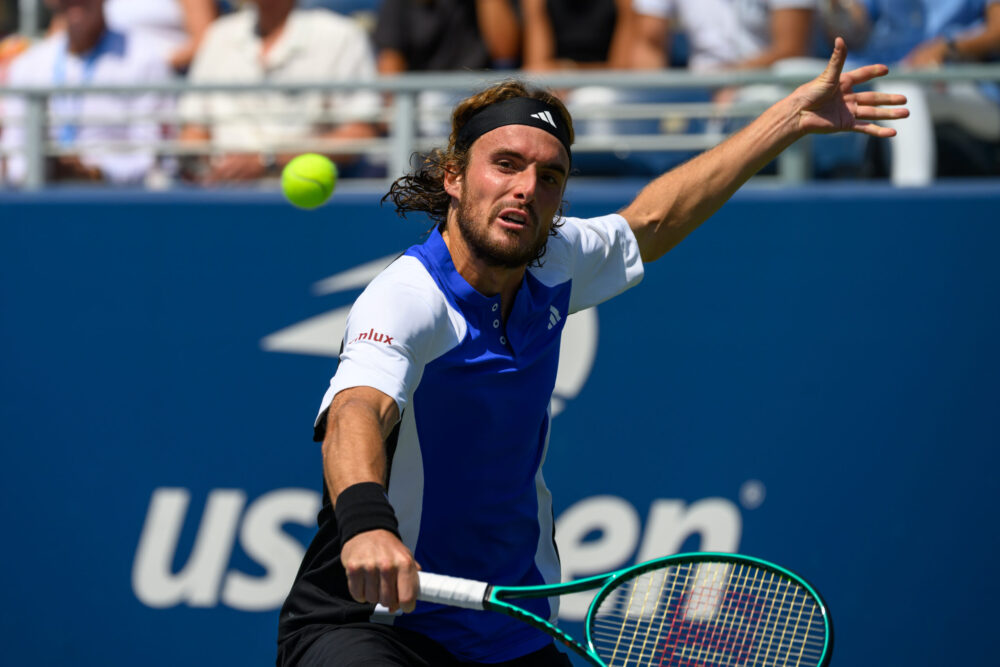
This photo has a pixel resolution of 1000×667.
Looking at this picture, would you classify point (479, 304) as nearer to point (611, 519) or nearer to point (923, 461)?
point (611, 519)

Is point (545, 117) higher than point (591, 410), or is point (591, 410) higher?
point (545, 117)

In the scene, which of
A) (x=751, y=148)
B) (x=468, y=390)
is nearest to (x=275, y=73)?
(x=751, y=148)

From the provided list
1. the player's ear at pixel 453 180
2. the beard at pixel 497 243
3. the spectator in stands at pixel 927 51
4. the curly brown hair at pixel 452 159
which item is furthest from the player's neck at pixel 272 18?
the beard at pixel 497 243

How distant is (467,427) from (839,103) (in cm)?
137

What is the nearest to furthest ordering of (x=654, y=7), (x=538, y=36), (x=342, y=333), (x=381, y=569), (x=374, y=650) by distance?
(x=381, y=569)
(x=374, y=650)
(x=342, y=333)
(x=654, y=7)
(x=538, y=36)

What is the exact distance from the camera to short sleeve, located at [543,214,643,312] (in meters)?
3.05

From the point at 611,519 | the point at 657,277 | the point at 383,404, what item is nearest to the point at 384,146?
the point at 657,277

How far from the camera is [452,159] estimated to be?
2.93m

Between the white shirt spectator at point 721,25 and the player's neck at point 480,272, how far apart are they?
2994 mm

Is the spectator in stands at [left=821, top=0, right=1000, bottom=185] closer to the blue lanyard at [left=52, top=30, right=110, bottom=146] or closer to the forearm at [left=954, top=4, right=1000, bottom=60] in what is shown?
the forearm at [left=954, top=4, right=1000, bottom=60]

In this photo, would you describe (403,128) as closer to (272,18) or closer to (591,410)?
(272,18)

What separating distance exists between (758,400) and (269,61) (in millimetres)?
2840

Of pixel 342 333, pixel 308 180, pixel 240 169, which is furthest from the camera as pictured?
pixel 240 169

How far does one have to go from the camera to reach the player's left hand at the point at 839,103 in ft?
10.2
